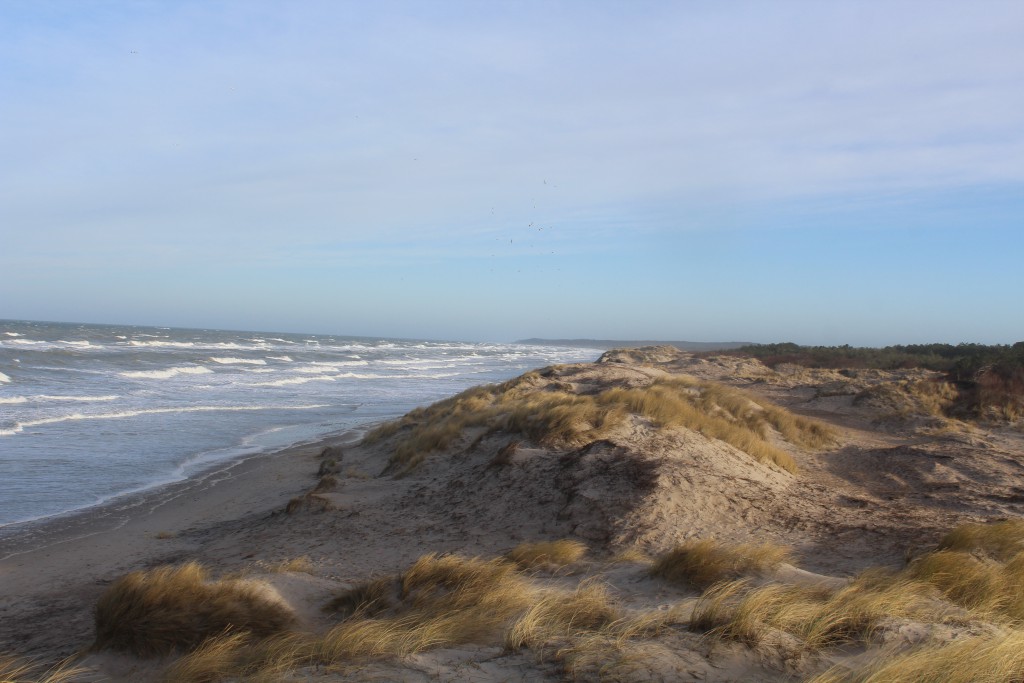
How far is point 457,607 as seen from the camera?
200 inches

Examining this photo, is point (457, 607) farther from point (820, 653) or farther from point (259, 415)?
point (259, 415)

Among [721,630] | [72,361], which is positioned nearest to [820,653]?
[721,630]

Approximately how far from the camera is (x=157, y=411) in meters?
20.8

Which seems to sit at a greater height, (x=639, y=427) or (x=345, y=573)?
(x=639, y=427)

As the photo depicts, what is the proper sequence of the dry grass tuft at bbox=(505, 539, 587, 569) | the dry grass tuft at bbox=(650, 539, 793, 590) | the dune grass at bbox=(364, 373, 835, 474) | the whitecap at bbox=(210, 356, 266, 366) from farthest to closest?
the whitecap at bbox=(210, 356, 266, 366) → the dune grass at bbox=(364, 373, 835, 474) → the dry grass tuft at bbox=(505, 539, 587, 569) → the dry grass tuft at bbox=(650, 539, 793, 590)

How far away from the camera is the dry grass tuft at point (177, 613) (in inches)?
191

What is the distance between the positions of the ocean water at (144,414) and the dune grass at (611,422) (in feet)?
14.1

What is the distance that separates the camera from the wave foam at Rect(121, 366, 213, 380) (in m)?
32.6

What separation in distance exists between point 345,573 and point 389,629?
8.22 feet

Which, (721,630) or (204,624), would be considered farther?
(204,624)

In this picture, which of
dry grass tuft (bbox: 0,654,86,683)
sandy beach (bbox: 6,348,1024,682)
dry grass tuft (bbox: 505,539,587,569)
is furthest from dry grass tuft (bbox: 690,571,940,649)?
dry grass tuft (bbox: 0,654,86,683)

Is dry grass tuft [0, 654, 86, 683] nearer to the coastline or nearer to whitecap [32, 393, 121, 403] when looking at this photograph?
the coastline

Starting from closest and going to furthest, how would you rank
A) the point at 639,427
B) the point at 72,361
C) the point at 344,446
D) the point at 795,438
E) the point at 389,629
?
1. the point at 389,629
2. the point at 639,427
3. the point at 795,438
4. the point at 344,446
5. the point at 72,361

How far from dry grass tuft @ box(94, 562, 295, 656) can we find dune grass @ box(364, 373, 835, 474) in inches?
225
